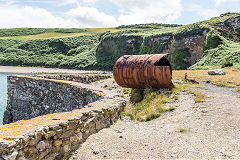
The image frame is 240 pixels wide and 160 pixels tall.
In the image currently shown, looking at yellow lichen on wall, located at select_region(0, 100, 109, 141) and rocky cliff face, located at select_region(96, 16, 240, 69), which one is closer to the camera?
yellow lichen on wall, located at select_region(0, 100, 109, 141)

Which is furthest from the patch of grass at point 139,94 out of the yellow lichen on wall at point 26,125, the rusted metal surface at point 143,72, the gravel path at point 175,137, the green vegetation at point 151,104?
the yellow lichen on wall at point 26,125

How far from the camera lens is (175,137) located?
590 cm

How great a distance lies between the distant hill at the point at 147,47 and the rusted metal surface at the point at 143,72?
18916 millimetres

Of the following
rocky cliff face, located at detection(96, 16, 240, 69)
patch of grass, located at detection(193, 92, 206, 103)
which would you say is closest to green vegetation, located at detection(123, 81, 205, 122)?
patch of grass, located at detection(193, 92, 206, 103)

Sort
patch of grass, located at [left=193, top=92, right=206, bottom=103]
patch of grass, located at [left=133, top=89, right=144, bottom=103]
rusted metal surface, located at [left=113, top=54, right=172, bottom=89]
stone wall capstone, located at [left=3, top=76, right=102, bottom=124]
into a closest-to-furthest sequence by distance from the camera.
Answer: patch of grass, located at [left=193, top=92, right=206, bottom=103], stone wall capstone, located at [left=3, top=76, right=102, bottom=124], rusted metal surface, located at [left=113, top=54, right=172, bottom=89], patch of grass, located at [left=133, top=89, right=144, bottom=103]

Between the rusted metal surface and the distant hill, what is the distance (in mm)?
18916

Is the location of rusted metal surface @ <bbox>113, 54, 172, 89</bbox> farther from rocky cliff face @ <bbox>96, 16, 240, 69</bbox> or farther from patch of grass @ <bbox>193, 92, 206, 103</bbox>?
rocky cliff face @ <bbox>96, 16, 240, 69</bbox>

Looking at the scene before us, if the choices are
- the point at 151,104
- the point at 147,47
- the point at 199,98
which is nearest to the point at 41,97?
the point at 151,104

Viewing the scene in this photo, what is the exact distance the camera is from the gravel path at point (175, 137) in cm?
491

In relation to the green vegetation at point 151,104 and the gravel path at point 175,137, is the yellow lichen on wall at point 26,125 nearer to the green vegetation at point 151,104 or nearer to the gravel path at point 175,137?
the gravel path at point 175,137

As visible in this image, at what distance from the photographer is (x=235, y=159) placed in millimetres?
4383

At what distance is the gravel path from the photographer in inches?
193

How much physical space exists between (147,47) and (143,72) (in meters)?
49.6

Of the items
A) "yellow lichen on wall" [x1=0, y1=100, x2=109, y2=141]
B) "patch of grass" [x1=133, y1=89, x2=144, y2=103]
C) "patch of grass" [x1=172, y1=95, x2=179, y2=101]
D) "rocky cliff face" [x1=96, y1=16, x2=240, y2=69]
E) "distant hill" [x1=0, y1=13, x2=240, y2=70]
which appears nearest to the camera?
"yellow lichen on wall" [x1=0, y1=100, x2=109, y2=141]
